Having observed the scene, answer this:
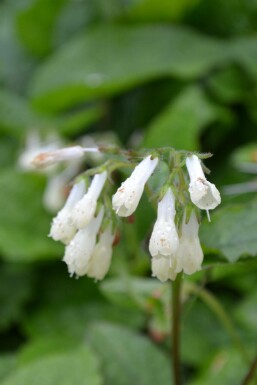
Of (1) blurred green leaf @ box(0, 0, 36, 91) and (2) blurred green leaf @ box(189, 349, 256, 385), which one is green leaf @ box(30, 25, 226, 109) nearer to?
(1) blurred green leaf @ box(0, 0, 36, 91)

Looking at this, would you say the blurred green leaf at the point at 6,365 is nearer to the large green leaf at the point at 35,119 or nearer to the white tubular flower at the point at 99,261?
the white tubular flower at the point at 99,261

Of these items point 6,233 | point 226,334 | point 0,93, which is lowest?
point 226,334

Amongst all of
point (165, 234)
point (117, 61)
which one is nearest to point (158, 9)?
point (117, 61)

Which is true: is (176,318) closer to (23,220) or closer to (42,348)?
(42,348)

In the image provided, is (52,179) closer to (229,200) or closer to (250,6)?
(229,200)

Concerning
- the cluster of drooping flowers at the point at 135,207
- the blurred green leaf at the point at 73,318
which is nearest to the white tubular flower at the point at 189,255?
the cluster of drooping flowers at the point at 135,207

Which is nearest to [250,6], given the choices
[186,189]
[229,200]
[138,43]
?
[138,43]

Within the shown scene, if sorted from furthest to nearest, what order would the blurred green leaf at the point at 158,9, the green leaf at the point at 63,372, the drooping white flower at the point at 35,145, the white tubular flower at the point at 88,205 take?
the blurred green leaf at the point at 158,9
the drooping white flower at the point at 35,145
the green leaf at the point at 63,372
the white tubular flower at the point at 88,205
